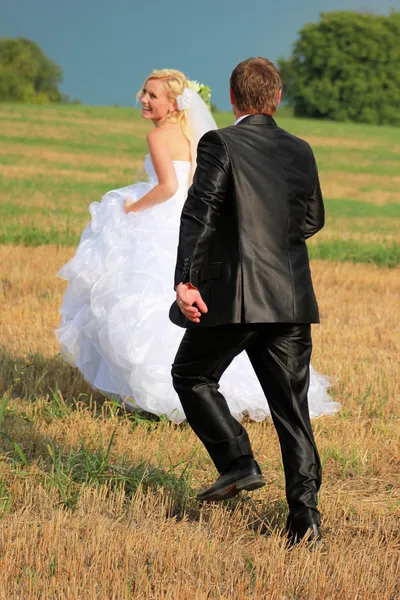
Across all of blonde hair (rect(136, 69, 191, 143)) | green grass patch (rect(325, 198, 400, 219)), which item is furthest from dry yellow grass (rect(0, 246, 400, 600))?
green grass patch (rect(325, 198, 400, 219))

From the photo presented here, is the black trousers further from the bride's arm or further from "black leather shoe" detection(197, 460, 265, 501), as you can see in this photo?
the bride's arm

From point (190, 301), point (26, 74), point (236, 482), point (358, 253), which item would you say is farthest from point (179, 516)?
point (26, 74)

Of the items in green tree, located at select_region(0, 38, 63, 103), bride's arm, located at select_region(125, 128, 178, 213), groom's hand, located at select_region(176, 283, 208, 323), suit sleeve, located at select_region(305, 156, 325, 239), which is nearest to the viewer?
groom's hand, located at select_region(176, 283, 208, 323)

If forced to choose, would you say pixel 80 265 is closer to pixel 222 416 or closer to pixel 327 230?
pixel 222 416

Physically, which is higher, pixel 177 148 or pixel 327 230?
pixel 177 148

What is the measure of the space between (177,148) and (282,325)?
294 centimetres

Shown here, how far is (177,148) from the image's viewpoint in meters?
6.89

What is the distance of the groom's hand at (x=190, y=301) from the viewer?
4.05 metres

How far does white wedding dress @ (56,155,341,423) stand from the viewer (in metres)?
6.45

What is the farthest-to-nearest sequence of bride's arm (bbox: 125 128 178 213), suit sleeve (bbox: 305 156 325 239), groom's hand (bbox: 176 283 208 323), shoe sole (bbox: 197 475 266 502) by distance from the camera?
bride's arm (bbox: 125 128 178 213)
suit sleeve (bbox: 305 156 325 239)
shoe sole (bbox: 197 475 266 502)
groom's hand (bbox: 176 283 208 323)

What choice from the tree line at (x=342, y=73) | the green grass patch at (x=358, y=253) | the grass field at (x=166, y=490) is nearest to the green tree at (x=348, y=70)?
the tree line at (x=342, y=73)

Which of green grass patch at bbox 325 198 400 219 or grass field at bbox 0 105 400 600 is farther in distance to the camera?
green grass patch at bbox 325 198 400 219

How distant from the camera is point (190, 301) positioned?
404cm

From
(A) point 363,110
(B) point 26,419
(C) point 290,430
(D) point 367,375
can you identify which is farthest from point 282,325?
(A) point 363,110
